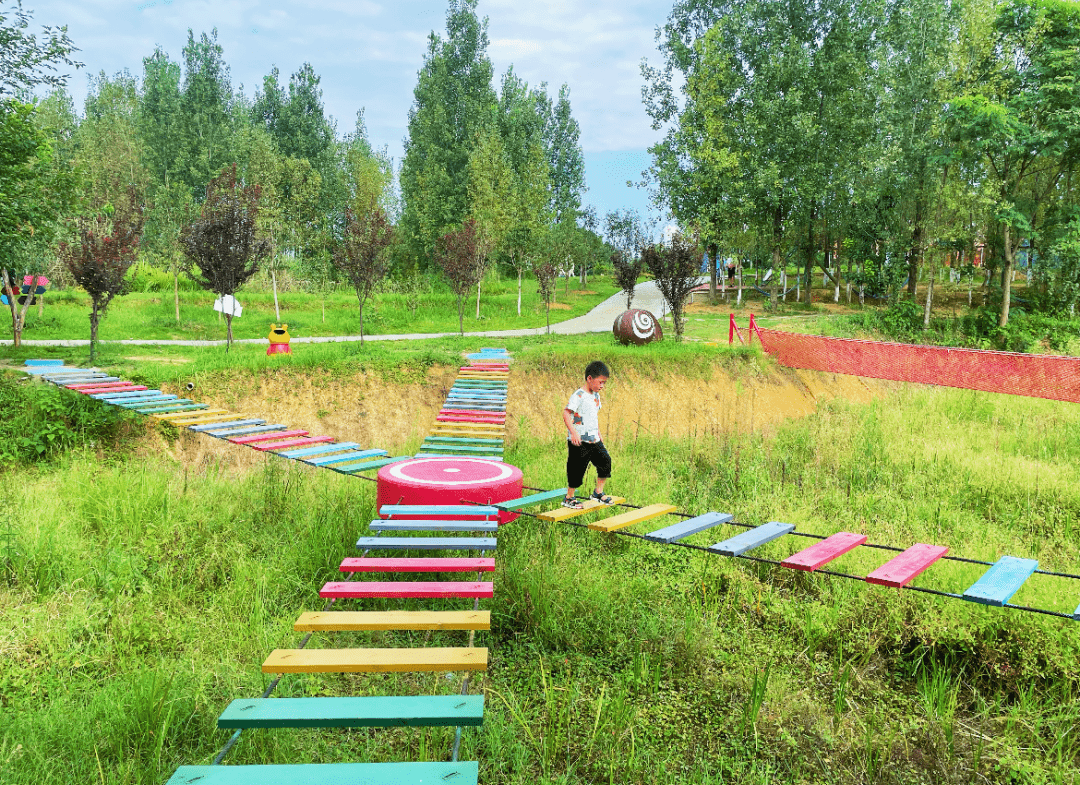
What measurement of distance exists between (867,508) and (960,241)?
21.9 meters

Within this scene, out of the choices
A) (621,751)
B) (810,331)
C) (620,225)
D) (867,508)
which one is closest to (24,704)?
(621,751)

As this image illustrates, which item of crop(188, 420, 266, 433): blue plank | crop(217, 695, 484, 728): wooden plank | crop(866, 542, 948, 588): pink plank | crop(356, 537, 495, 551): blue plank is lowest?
crop(217, 695, 484, 728): wooden plank

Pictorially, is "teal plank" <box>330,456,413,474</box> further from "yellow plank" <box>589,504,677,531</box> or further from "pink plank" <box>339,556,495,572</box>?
"yellow plank" <box>589,504,677,531</box>

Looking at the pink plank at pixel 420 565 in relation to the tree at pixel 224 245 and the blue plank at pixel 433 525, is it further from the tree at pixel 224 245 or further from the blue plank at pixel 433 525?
the tree at pixel 224 245

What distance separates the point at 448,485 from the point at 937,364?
1142 centimetres

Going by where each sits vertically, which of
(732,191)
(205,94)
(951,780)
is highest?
(205,94)

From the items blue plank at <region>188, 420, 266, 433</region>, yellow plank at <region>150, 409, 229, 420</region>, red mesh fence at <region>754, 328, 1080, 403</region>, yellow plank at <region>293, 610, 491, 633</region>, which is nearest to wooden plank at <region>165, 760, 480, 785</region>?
yellow plank at <region>293, 610, 491, 633</region>

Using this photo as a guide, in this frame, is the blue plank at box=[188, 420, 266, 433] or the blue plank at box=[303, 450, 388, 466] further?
the blue plank at box=[188, 420, 266, 433]

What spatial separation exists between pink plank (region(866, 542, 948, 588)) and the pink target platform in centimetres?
304

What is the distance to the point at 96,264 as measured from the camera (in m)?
12.2

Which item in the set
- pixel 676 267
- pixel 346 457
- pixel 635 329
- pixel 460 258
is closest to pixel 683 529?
pixel 346 457

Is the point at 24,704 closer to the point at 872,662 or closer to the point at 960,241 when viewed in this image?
the point at 872,662

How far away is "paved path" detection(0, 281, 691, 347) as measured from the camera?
15.8 meters

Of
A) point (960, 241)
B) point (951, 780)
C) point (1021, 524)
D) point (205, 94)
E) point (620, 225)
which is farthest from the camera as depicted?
point (620, 225)
